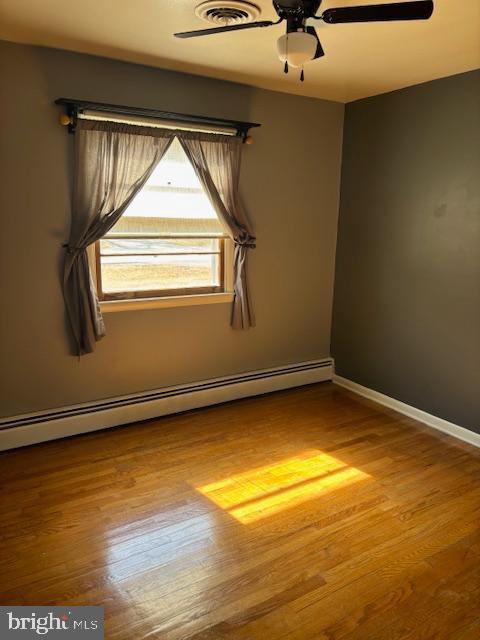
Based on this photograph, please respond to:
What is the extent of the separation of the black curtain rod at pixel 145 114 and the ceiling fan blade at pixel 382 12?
5.60 feet

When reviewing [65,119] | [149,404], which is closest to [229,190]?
[65,119]

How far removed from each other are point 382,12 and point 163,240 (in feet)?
7.27

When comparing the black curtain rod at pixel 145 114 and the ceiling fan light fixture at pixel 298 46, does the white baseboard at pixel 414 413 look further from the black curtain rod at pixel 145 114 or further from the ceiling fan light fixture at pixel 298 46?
the ceiling fan light fixture at pixel 298 46

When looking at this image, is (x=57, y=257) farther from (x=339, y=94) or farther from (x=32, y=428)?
(x=339, y=94)

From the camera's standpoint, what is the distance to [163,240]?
3.74 metres

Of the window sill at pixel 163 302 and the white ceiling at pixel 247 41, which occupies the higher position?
the white ceiling at pixel 247 41

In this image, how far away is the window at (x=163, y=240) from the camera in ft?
11.7

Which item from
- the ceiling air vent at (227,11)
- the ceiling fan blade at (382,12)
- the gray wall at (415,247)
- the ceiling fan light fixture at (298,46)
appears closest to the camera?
the ceiling fan blade at (382,12)

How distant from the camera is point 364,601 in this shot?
209 cm

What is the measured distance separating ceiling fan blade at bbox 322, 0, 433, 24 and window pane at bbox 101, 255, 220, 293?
2154 mm

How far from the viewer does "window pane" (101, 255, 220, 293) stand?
3.62 metres

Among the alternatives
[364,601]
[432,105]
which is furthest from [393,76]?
[364,601]

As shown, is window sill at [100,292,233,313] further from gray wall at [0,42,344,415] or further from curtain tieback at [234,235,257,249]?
curtain tieback at [234,235,257,249]

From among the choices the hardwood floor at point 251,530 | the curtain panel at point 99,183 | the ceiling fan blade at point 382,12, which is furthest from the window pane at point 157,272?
the ceiling fan blade at point 382,12
